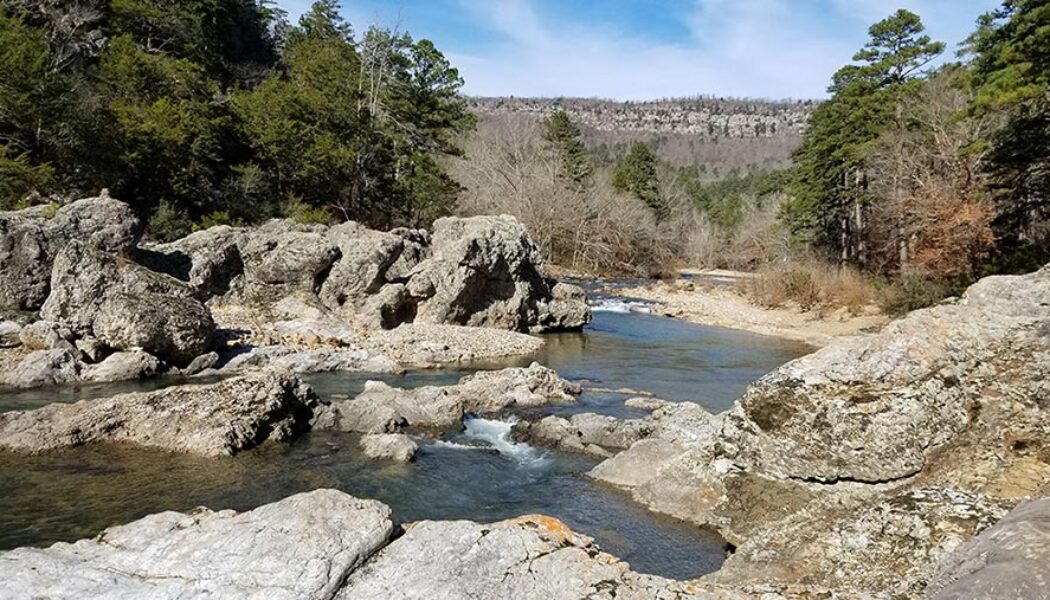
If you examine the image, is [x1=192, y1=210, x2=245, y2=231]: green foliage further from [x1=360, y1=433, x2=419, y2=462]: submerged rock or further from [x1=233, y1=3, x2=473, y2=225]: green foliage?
[x1=360, y1=433, x2=419, y2=462]: submerged rock

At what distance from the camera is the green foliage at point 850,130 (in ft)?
105

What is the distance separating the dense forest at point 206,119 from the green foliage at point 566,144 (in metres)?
18.1

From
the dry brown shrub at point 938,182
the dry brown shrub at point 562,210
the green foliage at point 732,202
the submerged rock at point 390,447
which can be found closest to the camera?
the submerged rock at point 390,447

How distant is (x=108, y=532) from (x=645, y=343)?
19.8 metres

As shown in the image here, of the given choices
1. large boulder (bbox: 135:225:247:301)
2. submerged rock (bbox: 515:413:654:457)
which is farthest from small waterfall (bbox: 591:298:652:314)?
submerged rock (bbox: 515:413:654:457)

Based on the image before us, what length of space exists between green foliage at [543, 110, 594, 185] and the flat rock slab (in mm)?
53404

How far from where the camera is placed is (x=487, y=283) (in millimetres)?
25250

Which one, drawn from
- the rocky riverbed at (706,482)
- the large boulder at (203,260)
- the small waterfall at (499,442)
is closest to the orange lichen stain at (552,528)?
the rocky riverbed at (706,482)

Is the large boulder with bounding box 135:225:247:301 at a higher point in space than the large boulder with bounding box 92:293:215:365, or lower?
higher

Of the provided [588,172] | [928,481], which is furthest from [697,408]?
[588,172]

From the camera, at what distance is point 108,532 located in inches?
191

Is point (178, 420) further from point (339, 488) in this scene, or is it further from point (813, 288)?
point (813, 288)

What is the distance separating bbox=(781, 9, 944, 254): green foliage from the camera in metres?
31.9

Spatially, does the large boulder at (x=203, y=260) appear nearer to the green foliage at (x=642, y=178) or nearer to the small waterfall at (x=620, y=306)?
the small waterfall at (x=620, y=306)
